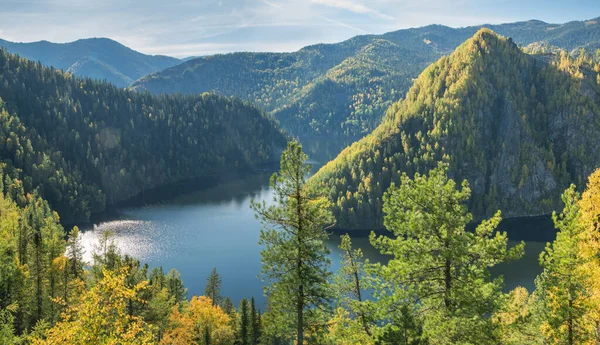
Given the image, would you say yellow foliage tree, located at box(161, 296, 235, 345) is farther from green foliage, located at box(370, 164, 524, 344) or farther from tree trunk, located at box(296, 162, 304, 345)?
green foliage, located at box(370, 164, 524, 344)

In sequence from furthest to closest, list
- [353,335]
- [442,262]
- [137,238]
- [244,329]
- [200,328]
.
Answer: [137,238] → [200,328] → [244,329] → [353,335] → [442,262]

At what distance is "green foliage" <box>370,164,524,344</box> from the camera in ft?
68.8

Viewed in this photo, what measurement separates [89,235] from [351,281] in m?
161

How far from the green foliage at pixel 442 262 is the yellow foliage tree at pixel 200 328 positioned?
167 ft

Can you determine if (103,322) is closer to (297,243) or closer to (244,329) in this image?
(297,243)

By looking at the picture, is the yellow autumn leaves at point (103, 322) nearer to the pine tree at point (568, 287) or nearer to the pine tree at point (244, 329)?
the pine tree at point (568, 287)

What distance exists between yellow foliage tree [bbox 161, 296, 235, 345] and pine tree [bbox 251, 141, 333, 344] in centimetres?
4288

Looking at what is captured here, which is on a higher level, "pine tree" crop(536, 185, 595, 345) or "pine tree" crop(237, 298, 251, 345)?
"pine tree" crop(536, 185, 595, 345)

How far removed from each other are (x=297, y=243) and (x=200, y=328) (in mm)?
49214

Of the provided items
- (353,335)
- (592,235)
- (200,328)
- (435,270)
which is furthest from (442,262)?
(200,328)

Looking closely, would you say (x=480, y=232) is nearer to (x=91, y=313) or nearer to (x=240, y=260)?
(x=91, y=313)

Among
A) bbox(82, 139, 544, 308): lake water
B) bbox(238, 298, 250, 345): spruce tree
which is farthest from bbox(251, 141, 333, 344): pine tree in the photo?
bbox(82, 139, 544, 308): lake water

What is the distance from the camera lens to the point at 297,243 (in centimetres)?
2777

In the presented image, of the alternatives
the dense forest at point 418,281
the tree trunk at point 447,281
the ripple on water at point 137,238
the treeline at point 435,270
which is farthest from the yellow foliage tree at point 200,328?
the ripple on water at point 137,238
